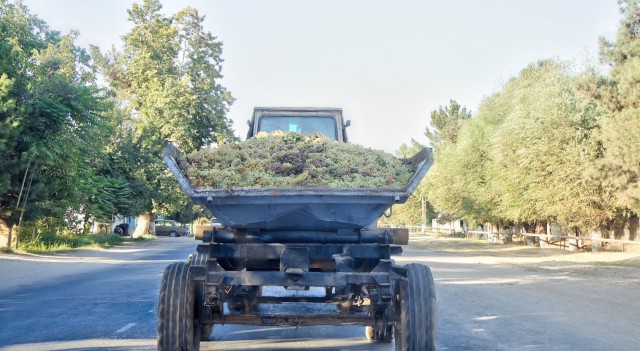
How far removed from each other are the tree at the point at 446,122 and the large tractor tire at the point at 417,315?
3209 inches

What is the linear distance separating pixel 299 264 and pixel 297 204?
56 cm

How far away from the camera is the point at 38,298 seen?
41.2 feet

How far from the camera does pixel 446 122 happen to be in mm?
89062

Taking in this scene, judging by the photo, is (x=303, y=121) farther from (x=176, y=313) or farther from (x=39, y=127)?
(x=39, y=127)

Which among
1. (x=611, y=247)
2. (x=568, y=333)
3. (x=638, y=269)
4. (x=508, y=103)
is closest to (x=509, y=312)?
(x=568, y=333)

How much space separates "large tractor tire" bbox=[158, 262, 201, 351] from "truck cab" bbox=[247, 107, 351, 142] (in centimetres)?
458

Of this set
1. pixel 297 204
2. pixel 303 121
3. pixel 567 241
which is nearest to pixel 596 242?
pixel 567 241

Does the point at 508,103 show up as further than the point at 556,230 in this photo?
Yes

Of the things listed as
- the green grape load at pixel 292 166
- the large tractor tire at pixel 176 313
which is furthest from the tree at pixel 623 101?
the large tractor tire at pixel 176 313

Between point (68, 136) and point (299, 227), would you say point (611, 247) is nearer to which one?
point (68, 136)

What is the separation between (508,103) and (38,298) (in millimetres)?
36390

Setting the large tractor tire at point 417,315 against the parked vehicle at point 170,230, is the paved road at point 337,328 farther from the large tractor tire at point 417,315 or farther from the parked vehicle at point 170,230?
the parked vehicle at point 170,230

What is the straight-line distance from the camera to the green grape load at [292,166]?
6516 mm

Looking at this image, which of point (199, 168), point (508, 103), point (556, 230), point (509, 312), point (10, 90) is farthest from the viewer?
point (508, 103)
